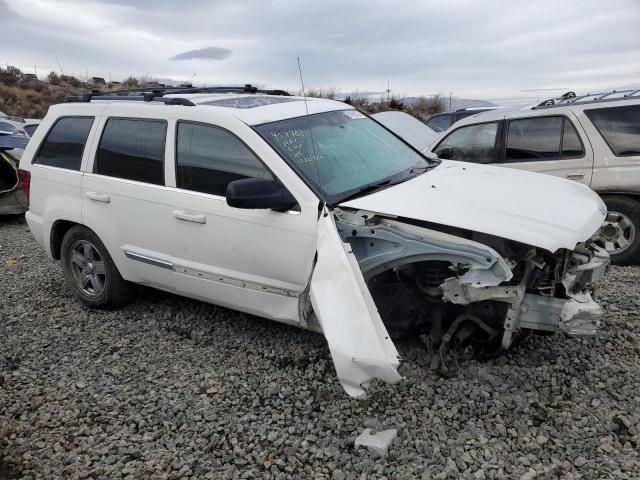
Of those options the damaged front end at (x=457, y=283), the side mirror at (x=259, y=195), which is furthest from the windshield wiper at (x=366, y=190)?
the side mirror at (x=259, y=195)

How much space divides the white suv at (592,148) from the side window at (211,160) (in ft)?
11.0

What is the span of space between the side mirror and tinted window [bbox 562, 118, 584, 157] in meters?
3.61

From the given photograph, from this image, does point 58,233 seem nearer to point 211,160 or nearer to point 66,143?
point 66,143

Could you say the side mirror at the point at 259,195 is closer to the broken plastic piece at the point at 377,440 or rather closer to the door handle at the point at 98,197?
the broken plastic piece at the point at 377,440

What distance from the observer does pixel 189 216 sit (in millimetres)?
3750

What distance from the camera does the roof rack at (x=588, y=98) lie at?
5664 millimetres

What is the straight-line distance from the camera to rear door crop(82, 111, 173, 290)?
3.98m

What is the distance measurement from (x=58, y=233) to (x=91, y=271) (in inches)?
18.6

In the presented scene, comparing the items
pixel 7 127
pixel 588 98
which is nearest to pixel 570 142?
pixel 588 98

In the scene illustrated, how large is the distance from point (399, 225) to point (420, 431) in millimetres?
1118

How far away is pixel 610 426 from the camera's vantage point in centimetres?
292

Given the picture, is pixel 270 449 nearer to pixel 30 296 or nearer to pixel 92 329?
pixel 92 329

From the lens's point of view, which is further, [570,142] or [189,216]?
[570,142]

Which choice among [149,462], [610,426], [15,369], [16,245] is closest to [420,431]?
[610,426]
